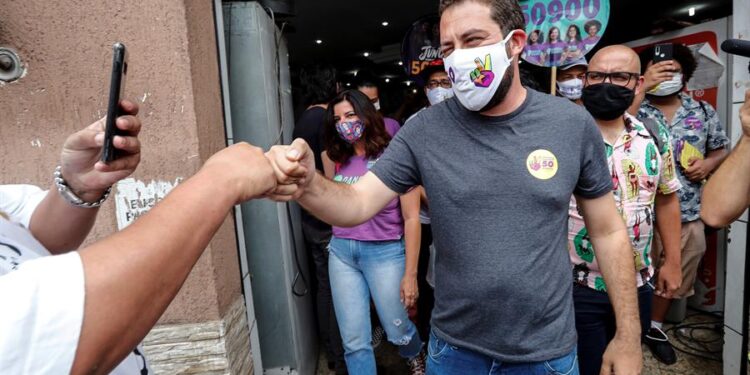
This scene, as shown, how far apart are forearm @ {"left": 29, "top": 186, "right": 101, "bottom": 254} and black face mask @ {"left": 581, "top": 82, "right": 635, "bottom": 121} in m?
2.34

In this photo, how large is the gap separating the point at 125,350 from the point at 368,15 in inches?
358

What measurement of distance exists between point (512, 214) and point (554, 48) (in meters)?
1.90

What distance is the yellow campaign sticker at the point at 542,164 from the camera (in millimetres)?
1534

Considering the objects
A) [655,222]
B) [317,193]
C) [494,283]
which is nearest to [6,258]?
[317,193]

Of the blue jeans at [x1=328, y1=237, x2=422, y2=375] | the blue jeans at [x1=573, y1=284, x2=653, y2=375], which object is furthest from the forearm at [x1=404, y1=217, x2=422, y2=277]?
the blue jeans at [x1=573, y1=284, x2=653, y2=375]

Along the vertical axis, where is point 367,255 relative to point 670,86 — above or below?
below

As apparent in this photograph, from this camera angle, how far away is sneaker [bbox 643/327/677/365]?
3346 mm

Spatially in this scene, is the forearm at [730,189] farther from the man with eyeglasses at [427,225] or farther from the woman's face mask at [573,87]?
the woman's face mask at [573,87]

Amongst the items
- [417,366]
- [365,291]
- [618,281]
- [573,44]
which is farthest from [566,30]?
[417,366]

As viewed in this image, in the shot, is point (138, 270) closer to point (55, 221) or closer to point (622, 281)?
point (55, 221)

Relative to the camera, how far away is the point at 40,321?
56cm

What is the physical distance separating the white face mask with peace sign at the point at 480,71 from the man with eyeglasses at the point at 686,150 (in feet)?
8.04

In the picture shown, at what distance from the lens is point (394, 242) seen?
2777mm

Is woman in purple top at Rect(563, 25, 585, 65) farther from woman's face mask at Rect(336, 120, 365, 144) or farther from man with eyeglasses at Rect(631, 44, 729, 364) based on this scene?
woman's face mask at Rect(336, 120, 365, 144)
